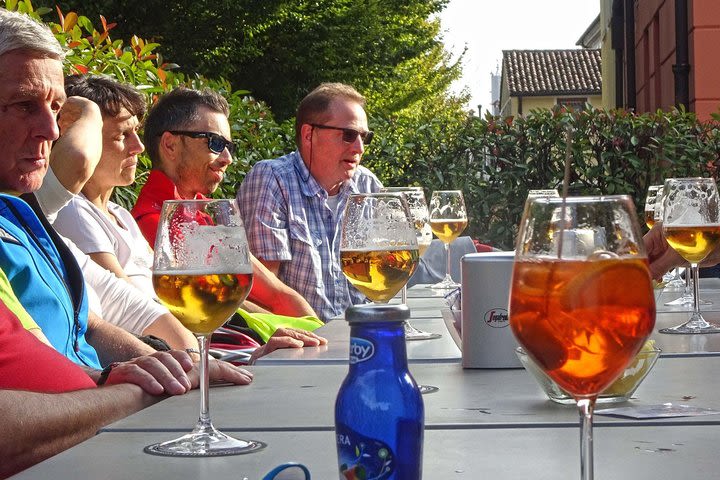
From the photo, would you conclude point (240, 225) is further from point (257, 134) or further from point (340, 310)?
point (257, 134)

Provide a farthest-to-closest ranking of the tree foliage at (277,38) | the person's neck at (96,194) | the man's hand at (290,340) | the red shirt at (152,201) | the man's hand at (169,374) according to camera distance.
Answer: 1. the tree foliage at (277,38)
2. the red shirt at (152,201)
3. the person's neck at (96,194)
4. the man's hand at (290,340)
5. the man's hand at (169,374)

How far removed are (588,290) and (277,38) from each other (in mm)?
20156

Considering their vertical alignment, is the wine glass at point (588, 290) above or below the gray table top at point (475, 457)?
above

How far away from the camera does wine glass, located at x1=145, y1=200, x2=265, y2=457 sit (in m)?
1.68

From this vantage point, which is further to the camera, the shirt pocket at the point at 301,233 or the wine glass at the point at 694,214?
the shirt pocket at the point at 301,233

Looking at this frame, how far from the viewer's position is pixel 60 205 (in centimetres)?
408

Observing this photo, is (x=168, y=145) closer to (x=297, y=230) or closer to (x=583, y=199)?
(x=297, y=230)

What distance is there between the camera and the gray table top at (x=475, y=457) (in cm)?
129

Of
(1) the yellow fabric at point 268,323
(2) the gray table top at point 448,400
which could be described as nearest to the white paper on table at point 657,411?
(2) the gray table top at point 448,400

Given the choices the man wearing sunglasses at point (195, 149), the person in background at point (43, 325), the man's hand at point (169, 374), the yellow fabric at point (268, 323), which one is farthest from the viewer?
the man wearing sunglasses at point (195, 149)

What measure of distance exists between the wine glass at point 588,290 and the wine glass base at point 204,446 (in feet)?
1.58

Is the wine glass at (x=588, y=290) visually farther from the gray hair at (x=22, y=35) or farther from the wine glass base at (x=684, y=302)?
the wine glass base at (x=684, y=302)

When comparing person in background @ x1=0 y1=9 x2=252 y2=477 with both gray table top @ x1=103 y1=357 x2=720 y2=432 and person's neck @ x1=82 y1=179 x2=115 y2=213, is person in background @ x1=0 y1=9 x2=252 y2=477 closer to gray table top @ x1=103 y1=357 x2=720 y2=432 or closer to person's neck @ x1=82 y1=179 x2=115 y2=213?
gray table top @ x1=103 y1=357 x2=720 y2=432

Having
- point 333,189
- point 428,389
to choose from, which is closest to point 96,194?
point 333,189
